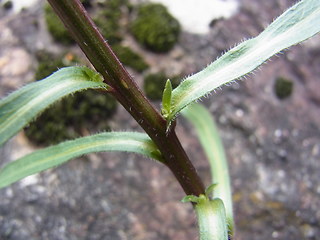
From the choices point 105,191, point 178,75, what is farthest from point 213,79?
point 178,75

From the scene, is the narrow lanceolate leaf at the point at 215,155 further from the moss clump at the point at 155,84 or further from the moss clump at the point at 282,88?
the moss clump at the point at 282,88

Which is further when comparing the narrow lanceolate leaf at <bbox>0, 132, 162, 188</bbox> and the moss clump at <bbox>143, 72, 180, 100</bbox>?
the moss clump at <bbox>143, 72, 180, 100</bbox>

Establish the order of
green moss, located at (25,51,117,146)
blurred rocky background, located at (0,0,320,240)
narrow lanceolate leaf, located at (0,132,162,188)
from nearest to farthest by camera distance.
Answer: narrow lanceolate leaf, located at (0,132,162,188)
blurred rocky background, located at (0,0,320,240)
green moss, located at (25,51,117,146)

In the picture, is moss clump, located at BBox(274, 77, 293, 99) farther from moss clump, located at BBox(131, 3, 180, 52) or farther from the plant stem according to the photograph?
the plant stem

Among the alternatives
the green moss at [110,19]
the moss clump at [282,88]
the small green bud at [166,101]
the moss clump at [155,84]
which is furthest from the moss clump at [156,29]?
the small green bud at [166,101]

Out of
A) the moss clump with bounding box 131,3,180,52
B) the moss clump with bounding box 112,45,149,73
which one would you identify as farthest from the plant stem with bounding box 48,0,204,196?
the moss clump with bounding box 131,3,180,52

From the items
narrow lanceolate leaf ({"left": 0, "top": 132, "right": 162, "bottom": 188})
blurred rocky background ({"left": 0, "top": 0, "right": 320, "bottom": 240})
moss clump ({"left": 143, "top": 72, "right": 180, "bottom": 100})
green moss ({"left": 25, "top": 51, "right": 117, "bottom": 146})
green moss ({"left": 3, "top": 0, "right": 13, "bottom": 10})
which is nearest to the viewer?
narrow lanceolate leaf ({"left": 0, "top": 132, "right": 162, "bottom": 188})
